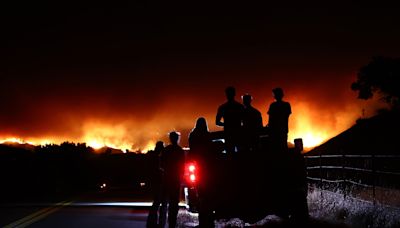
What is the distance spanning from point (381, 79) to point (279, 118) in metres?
33.2

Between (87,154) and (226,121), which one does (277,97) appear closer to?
(226,121)

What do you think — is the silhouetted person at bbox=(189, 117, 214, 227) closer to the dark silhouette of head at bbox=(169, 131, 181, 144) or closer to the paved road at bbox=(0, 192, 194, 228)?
the dark silhouette of head at bbox=(169, 131, 181, 144)

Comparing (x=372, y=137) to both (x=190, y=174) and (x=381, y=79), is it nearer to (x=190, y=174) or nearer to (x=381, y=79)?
(x=381, y=79)

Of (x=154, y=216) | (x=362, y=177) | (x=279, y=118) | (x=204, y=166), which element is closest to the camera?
(x=204, y=166)

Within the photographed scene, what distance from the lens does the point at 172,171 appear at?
9.34m

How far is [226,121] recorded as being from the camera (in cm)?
946

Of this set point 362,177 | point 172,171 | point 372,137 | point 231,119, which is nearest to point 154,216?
point 172,171

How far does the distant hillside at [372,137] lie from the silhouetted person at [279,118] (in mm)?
22993

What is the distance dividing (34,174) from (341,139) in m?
27.6

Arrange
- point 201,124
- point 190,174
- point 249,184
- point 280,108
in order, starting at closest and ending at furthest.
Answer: point 249,184, point 201,124, point 190,174, point 280,108

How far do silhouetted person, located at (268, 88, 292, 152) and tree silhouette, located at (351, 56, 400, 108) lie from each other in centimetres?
3157

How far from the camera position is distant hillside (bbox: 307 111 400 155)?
35.8 metres

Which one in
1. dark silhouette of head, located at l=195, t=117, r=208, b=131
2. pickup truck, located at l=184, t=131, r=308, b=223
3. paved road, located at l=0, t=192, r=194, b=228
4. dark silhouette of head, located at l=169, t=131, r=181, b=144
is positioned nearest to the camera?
pickup truck, located at l=184, t=131, r=308, b=223

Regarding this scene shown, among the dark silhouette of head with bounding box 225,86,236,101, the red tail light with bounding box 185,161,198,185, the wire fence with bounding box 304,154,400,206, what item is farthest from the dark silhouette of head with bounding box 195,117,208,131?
the wire fence with bounding box 304,154,400,206
